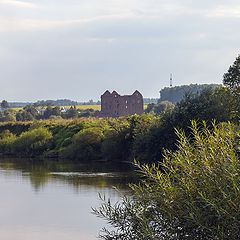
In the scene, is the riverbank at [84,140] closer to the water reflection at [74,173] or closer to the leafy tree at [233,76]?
the water reflection at [74,173]

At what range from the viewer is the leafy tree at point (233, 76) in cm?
4053

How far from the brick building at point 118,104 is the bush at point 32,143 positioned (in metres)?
26.8

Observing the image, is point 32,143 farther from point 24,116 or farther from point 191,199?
point 191,199

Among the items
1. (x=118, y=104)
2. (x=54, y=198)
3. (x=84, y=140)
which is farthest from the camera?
(x=118, y=104)

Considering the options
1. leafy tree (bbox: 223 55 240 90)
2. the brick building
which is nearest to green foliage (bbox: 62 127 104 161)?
leafy tree (bbox: 223 55 240 90)

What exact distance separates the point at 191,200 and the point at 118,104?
247 ft

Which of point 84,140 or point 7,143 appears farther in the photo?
point 7,143

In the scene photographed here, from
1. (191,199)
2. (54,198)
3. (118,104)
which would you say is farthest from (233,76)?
(118,104)

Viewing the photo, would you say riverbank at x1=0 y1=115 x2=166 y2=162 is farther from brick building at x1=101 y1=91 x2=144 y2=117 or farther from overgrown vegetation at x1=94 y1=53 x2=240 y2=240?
overgrown vegetation at x1=94 y1=53 x2=240 y2=240

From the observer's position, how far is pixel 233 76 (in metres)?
40.7

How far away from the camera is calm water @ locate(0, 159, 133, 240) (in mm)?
20391

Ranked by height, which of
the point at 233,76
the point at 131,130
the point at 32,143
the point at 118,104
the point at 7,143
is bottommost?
the point at 7,143

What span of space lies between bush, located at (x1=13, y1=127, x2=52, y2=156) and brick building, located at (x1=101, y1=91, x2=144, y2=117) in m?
26.8

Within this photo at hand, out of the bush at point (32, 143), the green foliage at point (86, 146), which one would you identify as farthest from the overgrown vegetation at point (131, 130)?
the bush at point (32, 143)
